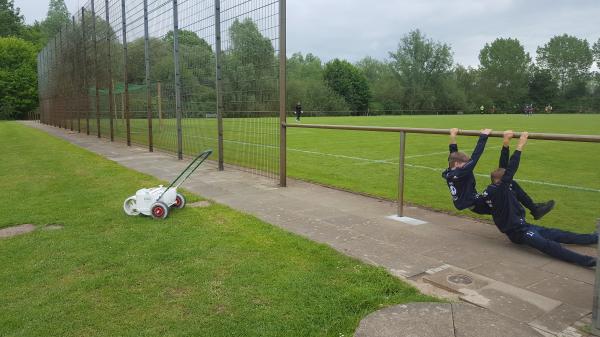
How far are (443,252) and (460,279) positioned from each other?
696mm

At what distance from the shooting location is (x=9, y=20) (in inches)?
3002

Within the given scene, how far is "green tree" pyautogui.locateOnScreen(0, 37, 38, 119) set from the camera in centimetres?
5788

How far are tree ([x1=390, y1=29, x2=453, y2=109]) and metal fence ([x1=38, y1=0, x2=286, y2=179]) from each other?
75837 mm

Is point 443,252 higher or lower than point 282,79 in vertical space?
lower

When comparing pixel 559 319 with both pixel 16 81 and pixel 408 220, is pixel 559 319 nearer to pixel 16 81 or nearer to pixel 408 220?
pixel 408 220

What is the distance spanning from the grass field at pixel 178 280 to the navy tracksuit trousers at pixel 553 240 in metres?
1.60

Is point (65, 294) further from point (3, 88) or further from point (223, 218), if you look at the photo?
point (3, 88)

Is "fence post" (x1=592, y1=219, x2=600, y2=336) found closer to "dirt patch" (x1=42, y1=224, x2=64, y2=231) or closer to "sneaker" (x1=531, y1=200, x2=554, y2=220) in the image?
"sneaker" (x1=531, y1=200, x2=554, y2=220)

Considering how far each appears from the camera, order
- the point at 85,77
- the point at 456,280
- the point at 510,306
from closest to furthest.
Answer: the point at 510,306, the point at 456,280, the point at 85,77

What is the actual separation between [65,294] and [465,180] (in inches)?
152

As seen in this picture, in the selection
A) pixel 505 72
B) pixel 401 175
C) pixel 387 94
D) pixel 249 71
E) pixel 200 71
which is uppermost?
pixel 505 72

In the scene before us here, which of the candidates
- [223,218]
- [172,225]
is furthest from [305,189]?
[172,225]

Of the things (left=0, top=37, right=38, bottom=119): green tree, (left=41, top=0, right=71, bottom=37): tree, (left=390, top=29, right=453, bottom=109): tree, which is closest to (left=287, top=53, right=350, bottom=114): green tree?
(left=390, top=29, right=453, bottom=109): tree

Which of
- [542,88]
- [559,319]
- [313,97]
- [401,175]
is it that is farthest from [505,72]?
[559,319]
